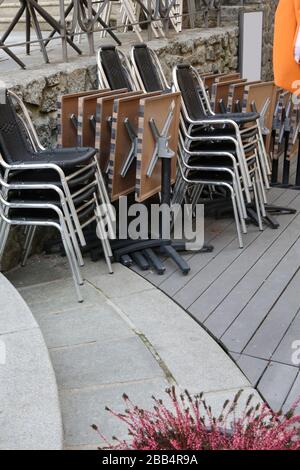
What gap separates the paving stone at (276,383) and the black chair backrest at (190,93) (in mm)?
2107

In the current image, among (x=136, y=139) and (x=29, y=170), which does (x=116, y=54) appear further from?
(x=29, y=170)

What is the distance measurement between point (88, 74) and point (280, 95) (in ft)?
6.01

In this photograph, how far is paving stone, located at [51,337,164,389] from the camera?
8.17 ft

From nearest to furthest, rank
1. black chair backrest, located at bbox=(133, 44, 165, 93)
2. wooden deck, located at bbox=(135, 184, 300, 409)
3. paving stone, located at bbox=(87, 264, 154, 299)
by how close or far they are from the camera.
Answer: wooden deck, located at bbox=(135, 184, 300, 409)
paving stone, located at bbox=(87, 264, 154, 299)
black chair backrest, located at bbox=(133, 44, 165, 93)

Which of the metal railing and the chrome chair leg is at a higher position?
the metal railing

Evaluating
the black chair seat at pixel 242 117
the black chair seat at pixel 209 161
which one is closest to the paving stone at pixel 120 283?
the black chair seat at pixel 209 161

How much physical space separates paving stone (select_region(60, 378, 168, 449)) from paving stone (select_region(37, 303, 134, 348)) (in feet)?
1.34

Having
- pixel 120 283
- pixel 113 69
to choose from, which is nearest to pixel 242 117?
pixel 113 69

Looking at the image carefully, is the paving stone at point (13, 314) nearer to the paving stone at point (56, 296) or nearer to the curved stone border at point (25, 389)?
the curved stone border at point (25, 389)

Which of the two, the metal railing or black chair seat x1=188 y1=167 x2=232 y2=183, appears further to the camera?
the metal railing

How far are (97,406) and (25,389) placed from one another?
1.10ft

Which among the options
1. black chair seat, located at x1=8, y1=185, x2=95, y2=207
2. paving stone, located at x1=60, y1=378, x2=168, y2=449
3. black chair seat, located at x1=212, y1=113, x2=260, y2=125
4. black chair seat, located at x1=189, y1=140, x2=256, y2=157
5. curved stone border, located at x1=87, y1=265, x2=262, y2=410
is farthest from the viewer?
black chair seat, located at x1=189, y1=140, x2=256, y2=157

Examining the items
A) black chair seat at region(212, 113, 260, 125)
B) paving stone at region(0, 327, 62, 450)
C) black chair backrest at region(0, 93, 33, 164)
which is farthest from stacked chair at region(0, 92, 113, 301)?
black chair seat at region(212, 113, 260, 125)

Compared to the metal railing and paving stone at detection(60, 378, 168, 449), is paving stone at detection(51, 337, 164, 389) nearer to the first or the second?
paving stone at detection(60, 378, 168, 449)
